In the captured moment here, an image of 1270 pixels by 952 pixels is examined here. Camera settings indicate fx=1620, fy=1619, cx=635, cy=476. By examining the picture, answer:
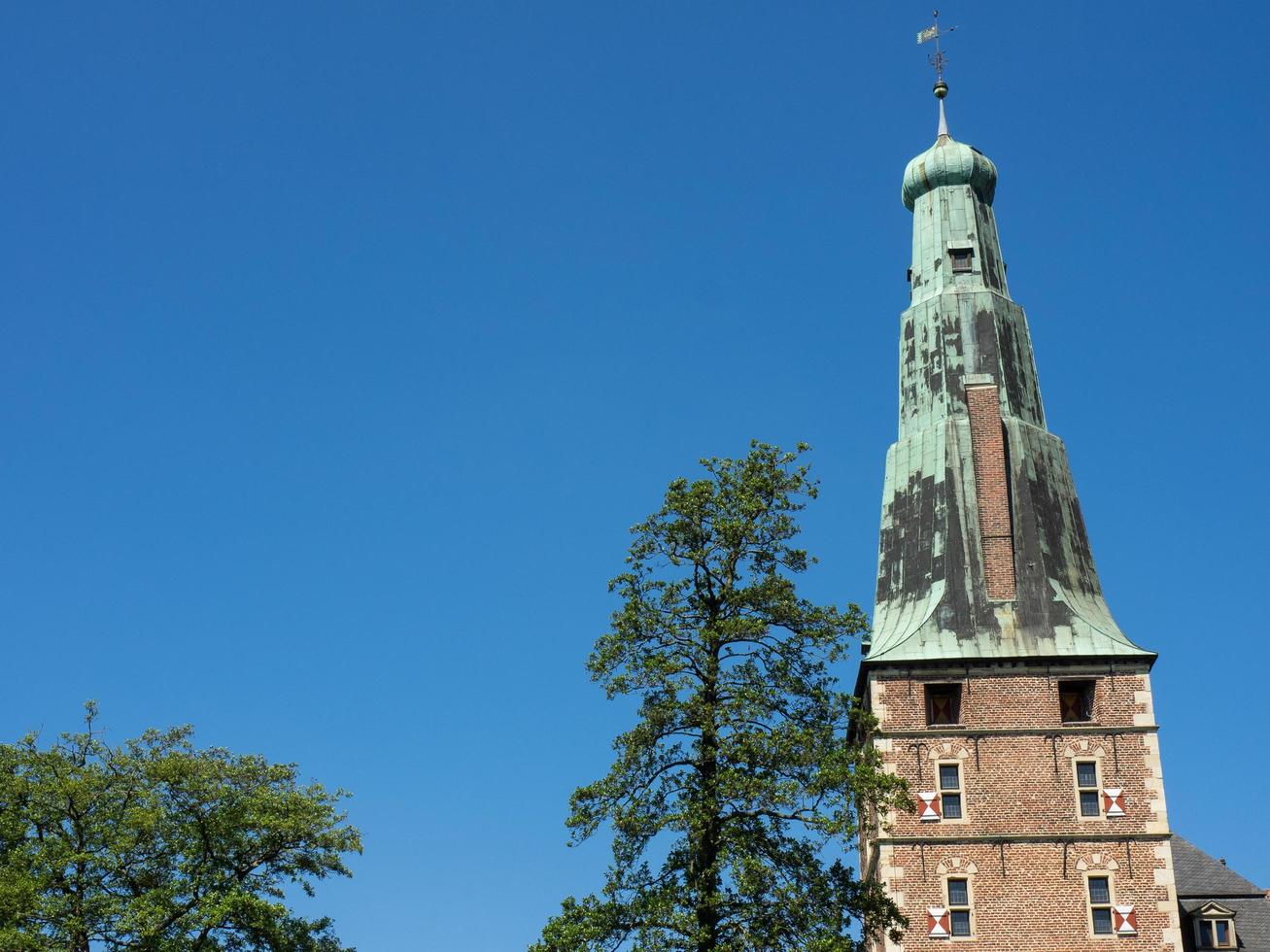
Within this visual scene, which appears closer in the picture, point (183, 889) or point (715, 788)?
point (715, 788)

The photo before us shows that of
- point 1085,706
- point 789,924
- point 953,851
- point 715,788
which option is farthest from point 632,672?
point 1085,706

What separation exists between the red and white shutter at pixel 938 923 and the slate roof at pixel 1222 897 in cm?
1086

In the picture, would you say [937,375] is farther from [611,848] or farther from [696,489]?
[611,848]

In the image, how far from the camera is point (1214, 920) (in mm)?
48531

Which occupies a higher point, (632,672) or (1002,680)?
(1002,680)

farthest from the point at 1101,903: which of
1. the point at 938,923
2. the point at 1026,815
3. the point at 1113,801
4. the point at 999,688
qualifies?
the point at 999,688

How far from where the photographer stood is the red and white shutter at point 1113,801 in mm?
43062

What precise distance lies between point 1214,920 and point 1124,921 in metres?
8.47

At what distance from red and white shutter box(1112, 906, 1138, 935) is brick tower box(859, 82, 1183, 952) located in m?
0.05

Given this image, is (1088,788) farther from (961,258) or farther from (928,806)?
(961,258)

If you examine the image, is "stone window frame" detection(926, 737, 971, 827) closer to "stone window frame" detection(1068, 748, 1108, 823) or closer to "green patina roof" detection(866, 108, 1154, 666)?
"green patina roof" detection(866, 108, 1154, 666)

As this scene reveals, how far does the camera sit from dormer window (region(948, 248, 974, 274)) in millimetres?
53750

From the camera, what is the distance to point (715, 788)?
34.6 meters

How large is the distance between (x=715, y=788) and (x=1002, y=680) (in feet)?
43.9
